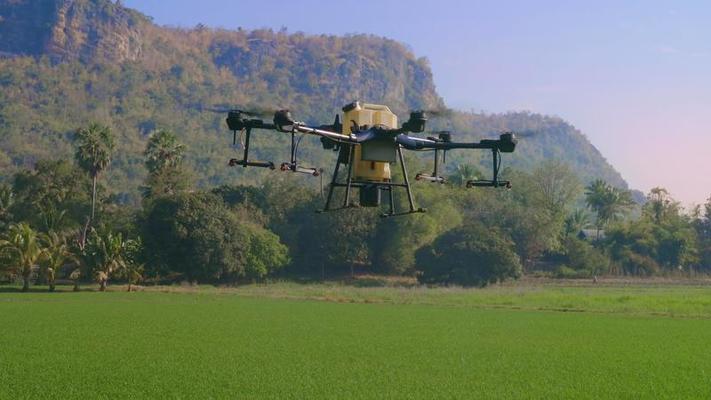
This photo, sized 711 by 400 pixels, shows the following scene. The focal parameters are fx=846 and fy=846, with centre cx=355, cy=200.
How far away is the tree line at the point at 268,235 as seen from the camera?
72.2 m

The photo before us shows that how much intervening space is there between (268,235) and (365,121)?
221 feet

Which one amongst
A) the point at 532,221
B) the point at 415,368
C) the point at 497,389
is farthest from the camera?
the point at 532,221

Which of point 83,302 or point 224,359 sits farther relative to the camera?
point 83,302

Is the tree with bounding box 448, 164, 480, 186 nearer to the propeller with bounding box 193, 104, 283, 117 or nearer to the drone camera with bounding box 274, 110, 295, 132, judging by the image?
the propeller with bounding box 193, 104, 283, 117

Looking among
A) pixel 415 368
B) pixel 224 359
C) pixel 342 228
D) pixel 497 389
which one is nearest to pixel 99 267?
pixel 342 228

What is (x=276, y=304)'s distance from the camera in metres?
54.5

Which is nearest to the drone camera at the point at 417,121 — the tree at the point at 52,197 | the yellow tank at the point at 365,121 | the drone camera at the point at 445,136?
the yellow tank at the point at 365,121

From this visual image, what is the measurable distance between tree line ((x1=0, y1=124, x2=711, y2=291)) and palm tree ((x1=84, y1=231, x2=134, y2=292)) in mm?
111

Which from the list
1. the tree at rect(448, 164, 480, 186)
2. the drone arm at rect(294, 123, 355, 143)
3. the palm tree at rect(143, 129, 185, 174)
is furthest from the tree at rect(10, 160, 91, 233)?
the drone arm at rect(294, 123, 355, 143)

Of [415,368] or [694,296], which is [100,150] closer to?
[694,296]

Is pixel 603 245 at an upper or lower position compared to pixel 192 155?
lower

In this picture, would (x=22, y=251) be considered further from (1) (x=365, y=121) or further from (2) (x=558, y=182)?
(2) (x=558, y=182)

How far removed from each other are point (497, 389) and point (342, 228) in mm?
62445

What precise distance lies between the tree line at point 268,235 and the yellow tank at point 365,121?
55.2 meters
